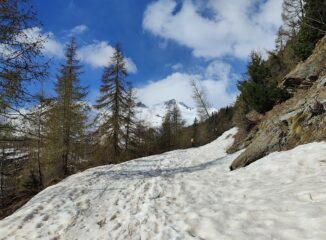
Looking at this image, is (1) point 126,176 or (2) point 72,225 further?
(1) point 126,176

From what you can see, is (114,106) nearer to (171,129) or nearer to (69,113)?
(69,113)

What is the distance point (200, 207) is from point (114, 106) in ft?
79.0

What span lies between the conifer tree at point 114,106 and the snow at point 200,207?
18.3 metres

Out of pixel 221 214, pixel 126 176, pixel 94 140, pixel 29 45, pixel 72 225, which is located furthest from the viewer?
pixel 94 140

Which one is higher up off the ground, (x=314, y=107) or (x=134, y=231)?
(x=314, y=107)

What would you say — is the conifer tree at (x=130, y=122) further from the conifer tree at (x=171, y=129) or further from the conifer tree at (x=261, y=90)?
the conifer tree at (x=171, y=129)

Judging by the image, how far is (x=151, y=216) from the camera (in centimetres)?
765

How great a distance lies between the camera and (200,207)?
7754 millimetres

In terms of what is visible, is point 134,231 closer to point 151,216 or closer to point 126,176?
point 151,216

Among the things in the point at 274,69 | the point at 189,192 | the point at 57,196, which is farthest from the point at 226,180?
the point at 274,69

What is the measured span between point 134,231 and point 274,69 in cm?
3269

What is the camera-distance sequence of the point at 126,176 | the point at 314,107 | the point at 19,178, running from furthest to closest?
the point at 19,178 → the point at 126,176 → the point at 314,107

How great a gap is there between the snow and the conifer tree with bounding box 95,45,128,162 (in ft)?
60.1

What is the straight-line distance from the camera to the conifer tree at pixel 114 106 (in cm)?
3041
